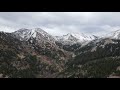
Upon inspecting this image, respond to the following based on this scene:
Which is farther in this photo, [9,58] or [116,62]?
[9,58]

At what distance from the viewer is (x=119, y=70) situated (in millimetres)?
141750
